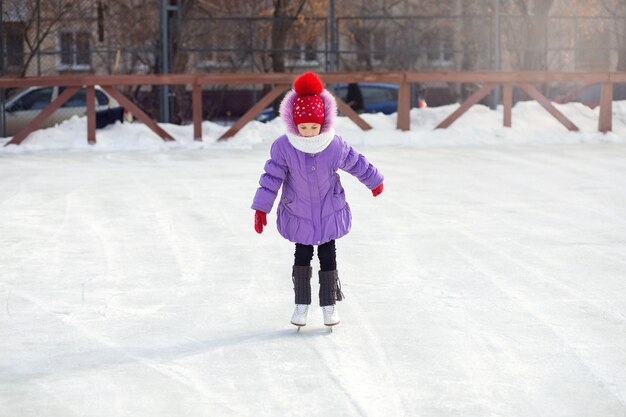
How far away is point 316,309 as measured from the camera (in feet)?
22.2

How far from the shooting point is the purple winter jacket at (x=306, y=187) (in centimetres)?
600

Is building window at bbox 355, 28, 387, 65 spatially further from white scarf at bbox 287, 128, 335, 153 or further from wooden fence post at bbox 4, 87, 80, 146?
white scarf at bbox 287, 128, 335, 153

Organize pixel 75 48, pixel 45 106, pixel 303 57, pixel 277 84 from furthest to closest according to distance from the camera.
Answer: pixel 303 57 < pixel 75 48 < pixel 45 106 < pixel 277 84

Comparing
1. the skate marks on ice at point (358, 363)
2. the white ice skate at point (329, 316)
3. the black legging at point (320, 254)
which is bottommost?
the skate marks on ice at point (358, 363)

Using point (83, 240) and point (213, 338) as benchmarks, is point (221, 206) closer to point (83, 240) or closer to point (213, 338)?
point (83, 240)

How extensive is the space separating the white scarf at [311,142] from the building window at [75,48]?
1590 centimetres

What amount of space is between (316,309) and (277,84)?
1299cm

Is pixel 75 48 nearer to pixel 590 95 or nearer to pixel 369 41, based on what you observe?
pixel 369 41

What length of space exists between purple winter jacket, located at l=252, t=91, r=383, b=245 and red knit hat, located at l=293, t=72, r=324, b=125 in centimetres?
4

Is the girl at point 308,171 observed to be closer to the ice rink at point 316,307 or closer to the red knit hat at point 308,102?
the red knit hat at point 308,102

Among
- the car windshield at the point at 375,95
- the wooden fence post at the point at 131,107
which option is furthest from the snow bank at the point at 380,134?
the car windshield at the point at 375,95

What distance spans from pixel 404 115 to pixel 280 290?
12.5 m

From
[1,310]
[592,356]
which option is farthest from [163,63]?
[592,356]

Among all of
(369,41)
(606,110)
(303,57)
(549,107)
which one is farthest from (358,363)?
(369,41)
